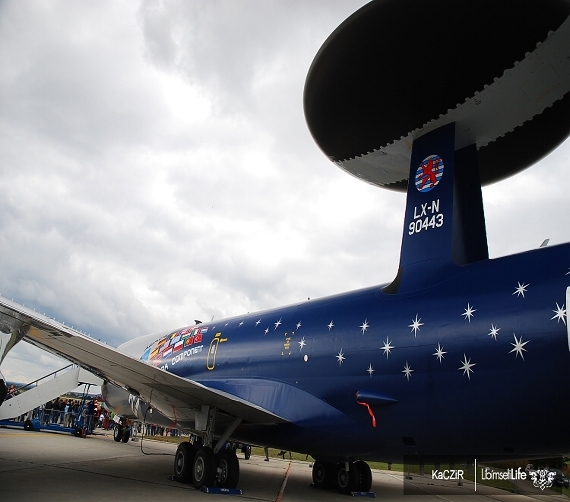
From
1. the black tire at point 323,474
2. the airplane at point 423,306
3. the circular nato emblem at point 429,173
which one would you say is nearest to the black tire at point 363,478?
the black tire at point 323,474

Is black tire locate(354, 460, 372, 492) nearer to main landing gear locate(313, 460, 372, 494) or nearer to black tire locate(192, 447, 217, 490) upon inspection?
main landing gear locate(313, 460, 372, 494)

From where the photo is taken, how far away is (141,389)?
873 centimetres

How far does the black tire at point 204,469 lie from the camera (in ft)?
26.0

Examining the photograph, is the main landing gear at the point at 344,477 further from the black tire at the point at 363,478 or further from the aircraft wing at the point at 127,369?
the aircraft wing at the point at 127,369

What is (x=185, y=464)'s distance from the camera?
8.62m

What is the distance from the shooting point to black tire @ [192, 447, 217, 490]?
26.0ft

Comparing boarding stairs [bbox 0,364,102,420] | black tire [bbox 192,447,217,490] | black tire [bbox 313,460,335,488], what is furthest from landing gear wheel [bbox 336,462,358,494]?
boarding stairs [bbox 0,364,102,420]

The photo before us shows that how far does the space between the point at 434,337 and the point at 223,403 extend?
3.88 m

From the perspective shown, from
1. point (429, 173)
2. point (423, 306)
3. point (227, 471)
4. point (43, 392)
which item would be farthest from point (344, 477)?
point (43, 392)

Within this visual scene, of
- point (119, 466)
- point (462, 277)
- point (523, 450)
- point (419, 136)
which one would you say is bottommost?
point (119, 466)

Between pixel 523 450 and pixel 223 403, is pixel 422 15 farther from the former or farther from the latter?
pixel 223 403

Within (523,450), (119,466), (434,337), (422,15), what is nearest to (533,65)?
(422,15)

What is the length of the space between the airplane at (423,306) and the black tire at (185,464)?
0.03 meters

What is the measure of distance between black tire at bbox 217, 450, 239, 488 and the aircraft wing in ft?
2.37
